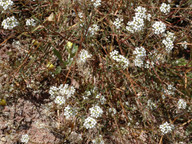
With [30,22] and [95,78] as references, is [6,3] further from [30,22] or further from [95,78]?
[95,78]

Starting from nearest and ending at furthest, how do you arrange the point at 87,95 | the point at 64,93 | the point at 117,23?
1. the point at 64,93
2. the point at 87,95
3. the point at 117,23

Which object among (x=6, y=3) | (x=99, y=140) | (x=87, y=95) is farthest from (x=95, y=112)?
A: (x=6, y=3)

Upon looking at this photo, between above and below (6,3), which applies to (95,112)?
below

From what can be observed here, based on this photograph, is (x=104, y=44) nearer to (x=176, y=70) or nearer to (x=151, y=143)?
(x=176, y=70)

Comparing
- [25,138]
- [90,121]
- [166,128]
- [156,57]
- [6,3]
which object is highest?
[6,3]

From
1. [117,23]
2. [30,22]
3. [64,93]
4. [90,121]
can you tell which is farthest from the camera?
[117,23]

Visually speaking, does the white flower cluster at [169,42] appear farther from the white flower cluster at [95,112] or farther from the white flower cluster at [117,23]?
the white flower cluster at [95,112]

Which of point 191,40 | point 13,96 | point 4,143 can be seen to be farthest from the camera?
point 191,40

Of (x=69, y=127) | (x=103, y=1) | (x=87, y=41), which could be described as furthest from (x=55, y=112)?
(x=103, y=1)
